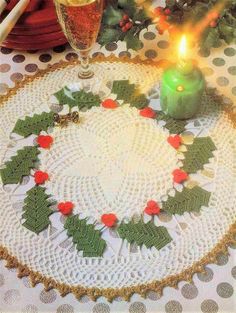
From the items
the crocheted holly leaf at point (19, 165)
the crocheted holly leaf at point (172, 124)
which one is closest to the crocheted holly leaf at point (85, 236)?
the crocheted holly leaf at point (19, 165)

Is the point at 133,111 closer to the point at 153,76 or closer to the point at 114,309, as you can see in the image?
the point at 153,76

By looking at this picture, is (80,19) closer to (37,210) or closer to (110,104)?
(110,104)

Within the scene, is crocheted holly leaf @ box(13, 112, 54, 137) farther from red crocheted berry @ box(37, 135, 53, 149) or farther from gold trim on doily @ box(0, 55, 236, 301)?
gold trim on doily @ box(0, 55, 236, 301)

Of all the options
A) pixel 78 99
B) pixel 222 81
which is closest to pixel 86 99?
pixel 78 99

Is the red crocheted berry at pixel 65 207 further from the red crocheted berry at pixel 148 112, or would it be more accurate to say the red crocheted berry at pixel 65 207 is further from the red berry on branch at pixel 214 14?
the red berry on branch at pixel 214 14

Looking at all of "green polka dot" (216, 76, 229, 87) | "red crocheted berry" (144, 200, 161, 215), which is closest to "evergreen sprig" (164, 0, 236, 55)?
"green polka dot" (216, 76, 229, 87)

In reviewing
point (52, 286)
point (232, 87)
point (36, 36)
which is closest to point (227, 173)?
point (232, 87)
